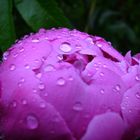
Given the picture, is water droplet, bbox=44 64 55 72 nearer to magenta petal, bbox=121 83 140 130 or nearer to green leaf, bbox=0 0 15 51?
magenta petal, bbox=121 83 140 130

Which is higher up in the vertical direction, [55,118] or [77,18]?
[55,118]

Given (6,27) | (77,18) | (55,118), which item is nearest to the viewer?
(55,118)

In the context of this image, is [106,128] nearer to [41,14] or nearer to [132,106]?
[132,106]

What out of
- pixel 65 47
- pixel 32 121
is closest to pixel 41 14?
pixel 65 47

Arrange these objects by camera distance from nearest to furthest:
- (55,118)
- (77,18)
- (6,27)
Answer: (55,118), (6,27), (77,18)

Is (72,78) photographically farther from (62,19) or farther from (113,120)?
(62,19)

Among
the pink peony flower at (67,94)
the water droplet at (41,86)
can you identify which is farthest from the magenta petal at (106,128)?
the water droplet at (41,86)

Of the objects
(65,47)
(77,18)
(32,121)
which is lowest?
(77,18)

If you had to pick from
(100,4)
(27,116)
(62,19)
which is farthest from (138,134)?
(100,4)
